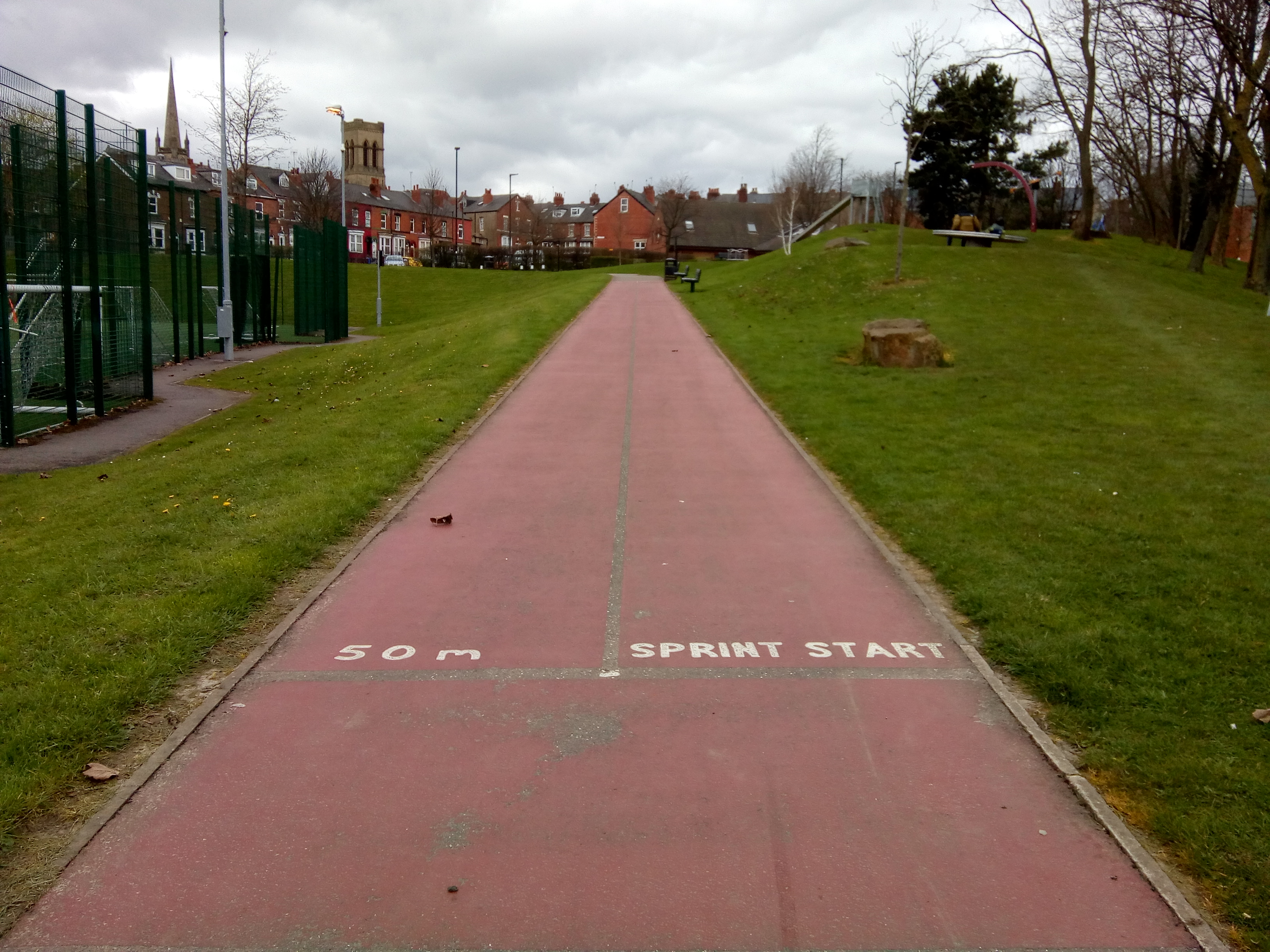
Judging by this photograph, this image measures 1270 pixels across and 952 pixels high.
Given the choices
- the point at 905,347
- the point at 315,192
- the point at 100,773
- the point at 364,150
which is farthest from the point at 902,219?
the point at 364,150

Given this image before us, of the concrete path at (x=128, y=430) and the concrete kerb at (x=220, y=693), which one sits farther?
the concrete path at (x=128, y=430)

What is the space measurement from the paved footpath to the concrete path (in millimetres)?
6536

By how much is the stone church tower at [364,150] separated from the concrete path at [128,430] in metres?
92.8

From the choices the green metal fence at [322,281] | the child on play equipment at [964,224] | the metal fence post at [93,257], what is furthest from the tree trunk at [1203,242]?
the metal fence post at [93,257]

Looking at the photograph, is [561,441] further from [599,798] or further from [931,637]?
[599,798]

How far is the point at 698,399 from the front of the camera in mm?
13953

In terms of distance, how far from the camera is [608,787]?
13.9 ft

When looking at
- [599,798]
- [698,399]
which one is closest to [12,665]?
[599,798]

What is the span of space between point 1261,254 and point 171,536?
104 ft

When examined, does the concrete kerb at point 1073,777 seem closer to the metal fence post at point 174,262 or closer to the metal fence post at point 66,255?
the metal fence post at point 66,255

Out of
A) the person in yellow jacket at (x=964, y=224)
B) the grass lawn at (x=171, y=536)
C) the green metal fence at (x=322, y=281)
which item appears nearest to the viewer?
the grass lawn at (x=171, y=536)

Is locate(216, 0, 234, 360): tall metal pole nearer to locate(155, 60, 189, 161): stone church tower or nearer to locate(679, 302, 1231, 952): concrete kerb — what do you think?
locate(679, 302, 1231, 952): concrete kerb

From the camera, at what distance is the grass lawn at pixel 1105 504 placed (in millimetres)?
4383

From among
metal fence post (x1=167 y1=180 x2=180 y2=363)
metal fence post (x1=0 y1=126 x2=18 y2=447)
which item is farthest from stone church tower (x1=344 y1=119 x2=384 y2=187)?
metal fence post (x1=0 y1=126 x2=18 y2=447)
